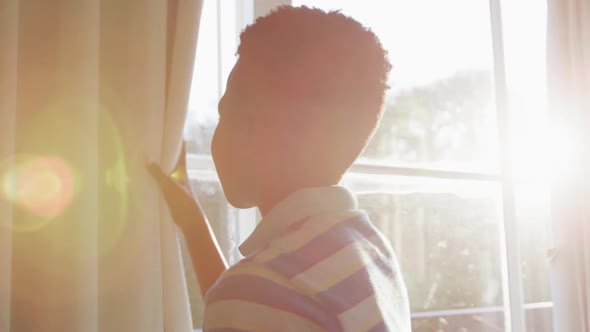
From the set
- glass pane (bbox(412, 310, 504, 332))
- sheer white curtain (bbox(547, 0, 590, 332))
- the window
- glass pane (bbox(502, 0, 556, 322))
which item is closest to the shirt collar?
the window

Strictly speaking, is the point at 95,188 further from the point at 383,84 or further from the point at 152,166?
the point at 383,84

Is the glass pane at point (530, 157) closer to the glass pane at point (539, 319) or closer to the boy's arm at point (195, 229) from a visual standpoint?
the glass pane at point (539, 319)

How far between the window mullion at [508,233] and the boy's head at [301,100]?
68.0 inches

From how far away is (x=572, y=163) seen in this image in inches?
92.7

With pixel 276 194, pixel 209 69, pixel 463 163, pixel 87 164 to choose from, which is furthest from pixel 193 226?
pixel 463 163

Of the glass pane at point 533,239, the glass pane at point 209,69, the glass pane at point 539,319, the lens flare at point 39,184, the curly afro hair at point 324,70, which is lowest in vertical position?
the glass pane at point 539,319

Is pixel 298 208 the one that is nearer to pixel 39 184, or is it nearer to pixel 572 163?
pixel 39 184

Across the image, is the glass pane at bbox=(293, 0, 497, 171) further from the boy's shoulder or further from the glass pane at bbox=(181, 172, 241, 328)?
the boy's shoulder

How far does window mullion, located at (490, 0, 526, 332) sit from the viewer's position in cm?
249

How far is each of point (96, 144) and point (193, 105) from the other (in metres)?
0.52

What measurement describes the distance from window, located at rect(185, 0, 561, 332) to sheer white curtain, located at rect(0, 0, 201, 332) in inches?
35.1

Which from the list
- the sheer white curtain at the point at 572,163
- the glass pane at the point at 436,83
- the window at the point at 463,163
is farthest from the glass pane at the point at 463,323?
the glass pane at the point at 436,83

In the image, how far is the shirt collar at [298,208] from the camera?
2.75 feet

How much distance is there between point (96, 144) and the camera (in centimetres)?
133
